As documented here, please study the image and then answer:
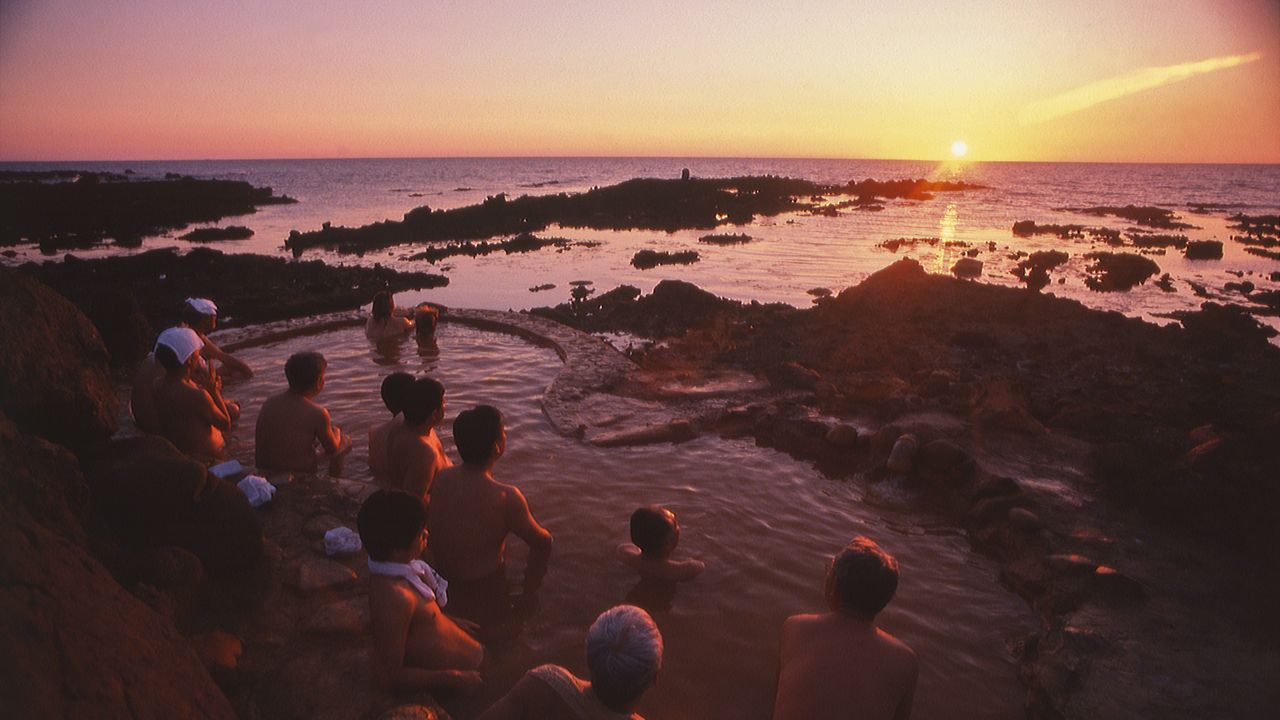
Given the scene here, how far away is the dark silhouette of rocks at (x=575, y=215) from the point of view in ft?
96.4

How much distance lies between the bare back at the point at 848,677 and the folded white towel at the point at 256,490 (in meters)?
4.25

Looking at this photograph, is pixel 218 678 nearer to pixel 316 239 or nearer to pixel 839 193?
pixel 316 239

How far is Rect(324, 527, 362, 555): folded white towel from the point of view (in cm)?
462

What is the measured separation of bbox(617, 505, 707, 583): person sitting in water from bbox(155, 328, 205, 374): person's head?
430 centimetres

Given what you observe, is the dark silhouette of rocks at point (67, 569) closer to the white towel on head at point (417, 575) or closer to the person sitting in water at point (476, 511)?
the white towel on head at point (417, 575)

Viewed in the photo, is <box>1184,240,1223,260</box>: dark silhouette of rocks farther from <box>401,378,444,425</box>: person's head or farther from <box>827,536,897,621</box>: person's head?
<box>401,378,444,425</box>: person's head

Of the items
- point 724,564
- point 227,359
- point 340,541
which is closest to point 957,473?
point 724,564

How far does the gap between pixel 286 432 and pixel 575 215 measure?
3554 cm

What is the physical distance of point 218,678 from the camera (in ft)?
10.9

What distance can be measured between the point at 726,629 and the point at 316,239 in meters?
29.3

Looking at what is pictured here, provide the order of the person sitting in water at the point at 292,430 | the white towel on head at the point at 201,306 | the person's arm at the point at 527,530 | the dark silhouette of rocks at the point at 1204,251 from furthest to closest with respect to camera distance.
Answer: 1. the dark silhouette of rocks at the point at 1204,251
2. the white towel on head at the point at 201,306
3. the person sitting in water at the point at 292,430
4. the person's arm at the point at 527,530

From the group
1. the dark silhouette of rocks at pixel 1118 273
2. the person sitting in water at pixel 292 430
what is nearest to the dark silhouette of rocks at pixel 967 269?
the dark silhouette of rocks at pixel 1118 273

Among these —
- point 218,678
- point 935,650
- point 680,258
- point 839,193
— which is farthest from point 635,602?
point 839,193

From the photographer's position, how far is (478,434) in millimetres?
4320
